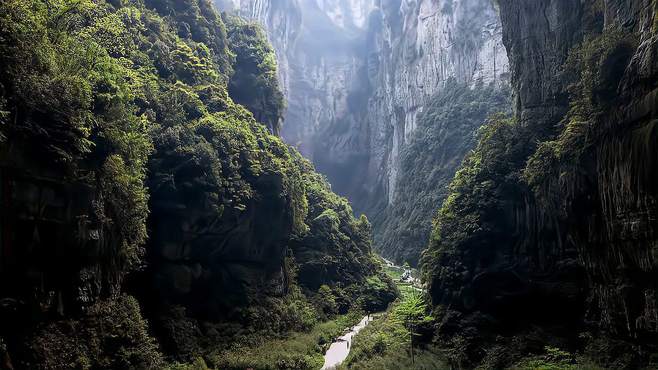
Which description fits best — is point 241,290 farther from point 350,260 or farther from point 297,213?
Answer: point 350,260

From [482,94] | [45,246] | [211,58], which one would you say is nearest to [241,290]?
[45,246]

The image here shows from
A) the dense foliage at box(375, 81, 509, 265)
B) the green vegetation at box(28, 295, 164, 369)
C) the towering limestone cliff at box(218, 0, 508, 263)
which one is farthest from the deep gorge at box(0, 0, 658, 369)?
the towering limestone cliff at box(218, 0, 508, 263)

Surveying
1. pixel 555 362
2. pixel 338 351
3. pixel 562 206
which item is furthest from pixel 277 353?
pixel 562 206

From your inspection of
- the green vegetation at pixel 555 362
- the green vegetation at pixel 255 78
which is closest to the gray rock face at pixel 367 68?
the green vegetation at pixel 255 78

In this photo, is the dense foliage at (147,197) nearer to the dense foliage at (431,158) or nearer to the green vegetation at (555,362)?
the green vegetation at (555,362)

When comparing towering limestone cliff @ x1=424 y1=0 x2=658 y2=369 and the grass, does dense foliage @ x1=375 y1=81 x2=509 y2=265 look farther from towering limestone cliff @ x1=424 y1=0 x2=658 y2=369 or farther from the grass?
towering limestone cliff @ x1=424 y1=0 x2=658 y2=369

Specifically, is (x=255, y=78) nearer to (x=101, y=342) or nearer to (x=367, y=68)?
(x=101, y=342)
